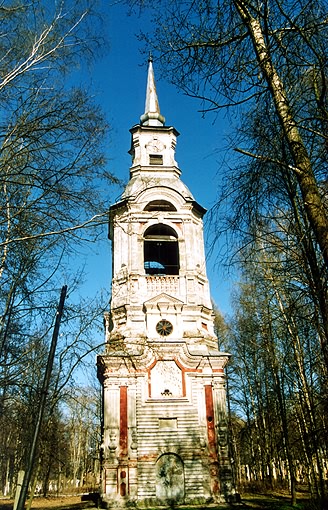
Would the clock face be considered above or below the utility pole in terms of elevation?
above

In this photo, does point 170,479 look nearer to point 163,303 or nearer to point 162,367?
point 162,367

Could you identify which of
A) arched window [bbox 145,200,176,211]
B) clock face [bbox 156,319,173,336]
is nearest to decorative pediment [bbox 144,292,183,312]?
clock face [bbox 156,319,173,336]

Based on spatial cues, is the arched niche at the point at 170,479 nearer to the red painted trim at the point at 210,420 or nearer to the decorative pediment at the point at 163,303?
the red painted trim at the point at 210,420

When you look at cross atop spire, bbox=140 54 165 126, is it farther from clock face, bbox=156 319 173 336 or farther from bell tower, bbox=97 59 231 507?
clock face, bbox=156 319 173 336

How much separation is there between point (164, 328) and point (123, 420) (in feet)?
13.6

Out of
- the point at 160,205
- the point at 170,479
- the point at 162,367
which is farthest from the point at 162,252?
the point at 170,479

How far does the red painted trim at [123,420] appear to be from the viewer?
57.1 ft

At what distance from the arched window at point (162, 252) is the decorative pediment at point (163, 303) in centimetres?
266

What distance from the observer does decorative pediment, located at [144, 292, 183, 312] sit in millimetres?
20094

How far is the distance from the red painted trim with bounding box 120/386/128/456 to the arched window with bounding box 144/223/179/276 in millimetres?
6524

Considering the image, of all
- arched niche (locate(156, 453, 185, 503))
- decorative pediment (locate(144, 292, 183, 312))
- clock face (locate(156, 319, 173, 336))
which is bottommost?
arched niche (locate(156, 453, 185, 503))

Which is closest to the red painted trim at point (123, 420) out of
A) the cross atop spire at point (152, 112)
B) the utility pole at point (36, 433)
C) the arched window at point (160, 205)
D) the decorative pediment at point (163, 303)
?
the decorative pediment at point (163, 303)

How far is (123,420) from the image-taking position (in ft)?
58.8

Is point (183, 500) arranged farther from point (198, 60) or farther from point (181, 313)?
point (198, 60)
